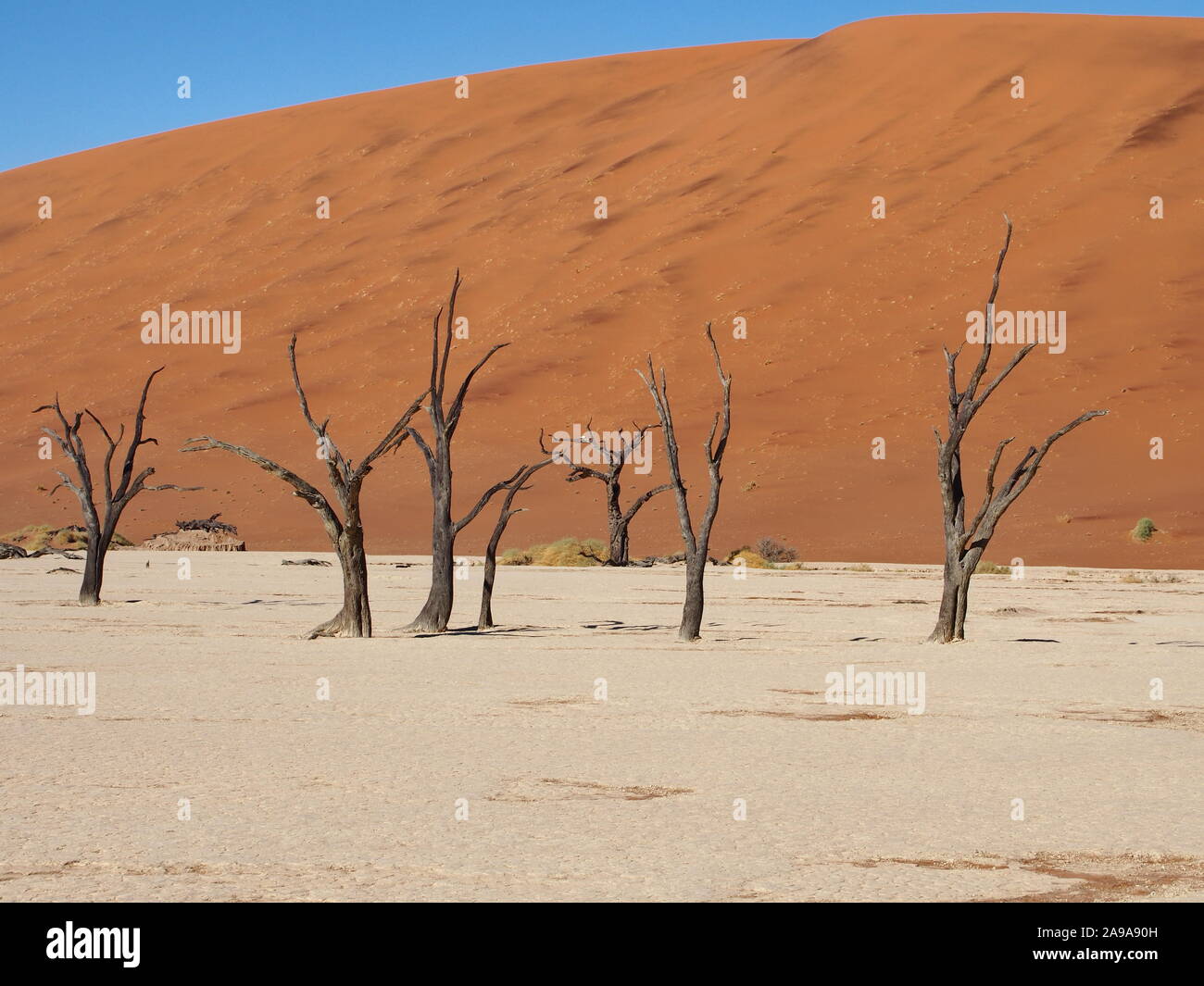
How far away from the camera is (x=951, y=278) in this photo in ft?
193

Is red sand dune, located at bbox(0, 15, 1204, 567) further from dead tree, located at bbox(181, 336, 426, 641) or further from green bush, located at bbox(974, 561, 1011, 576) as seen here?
dead tree, located at bbox(181, 336, 426, 641)

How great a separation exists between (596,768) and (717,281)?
55.3 metres

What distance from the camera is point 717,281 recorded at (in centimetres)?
6353

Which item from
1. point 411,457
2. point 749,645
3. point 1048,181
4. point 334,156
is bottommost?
point 749,645

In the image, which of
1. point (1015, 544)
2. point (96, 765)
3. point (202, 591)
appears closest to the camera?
point (96, 765)

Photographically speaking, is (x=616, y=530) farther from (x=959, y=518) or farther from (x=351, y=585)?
(x=351, y=585)

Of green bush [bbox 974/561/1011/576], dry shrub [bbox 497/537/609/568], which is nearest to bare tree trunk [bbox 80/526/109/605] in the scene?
dry shrub [bbox 497/537/609/568]

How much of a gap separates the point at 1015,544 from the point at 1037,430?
7.61m

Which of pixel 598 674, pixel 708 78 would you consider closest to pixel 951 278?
pixel 708 78

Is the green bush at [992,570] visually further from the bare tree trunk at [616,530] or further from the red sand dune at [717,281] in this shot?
the bare tree trunk at [616,530]

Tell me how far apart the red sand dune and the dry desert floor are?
2612cm

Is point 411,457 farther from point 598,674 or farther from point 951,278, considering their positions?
point 598,674

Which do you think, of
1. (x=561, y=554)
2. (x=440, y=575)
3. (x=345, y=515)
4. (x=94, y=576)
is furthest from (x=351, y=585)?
(x=561, y=554)

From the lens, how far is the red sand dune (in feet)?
161
